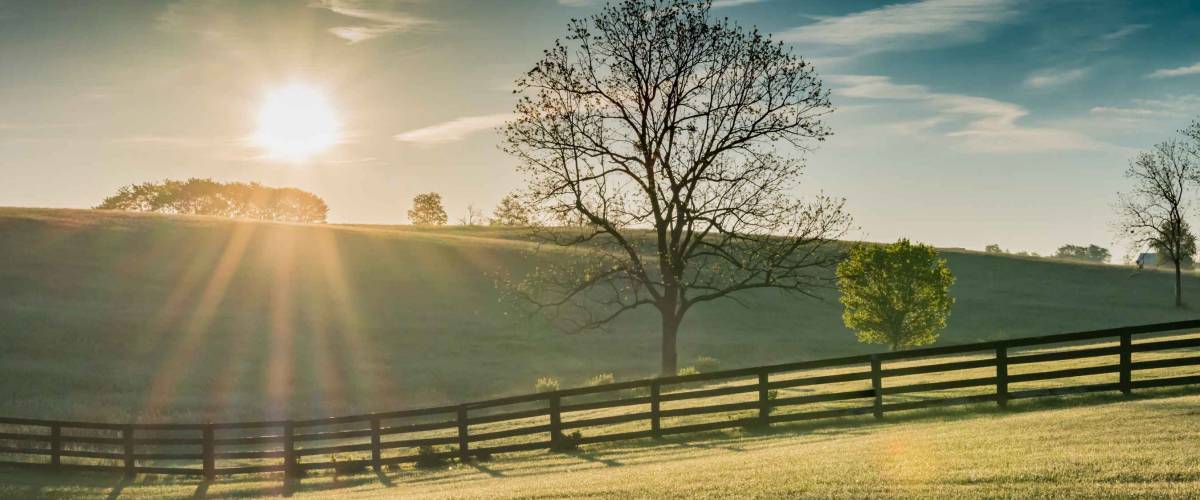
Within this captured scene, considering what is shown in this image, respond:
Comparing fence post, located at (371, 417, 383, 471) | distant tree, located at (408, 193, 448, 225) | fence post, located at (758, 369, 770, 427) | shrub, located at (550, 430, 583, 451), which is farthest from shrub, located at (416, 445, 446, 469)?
distant tree, located at (408, 193, 448, 225)

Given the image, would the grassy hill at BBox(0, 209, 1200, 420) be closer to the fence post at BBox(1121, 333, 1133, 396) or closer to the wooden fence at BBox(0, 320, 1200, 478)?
the wooden fence at BBox(0, 320, 1200, 478)

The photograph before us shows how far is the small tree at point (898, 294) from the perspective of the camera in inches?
1724

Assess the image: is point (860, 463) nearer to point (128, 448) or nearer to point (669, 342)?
point (128, 448)

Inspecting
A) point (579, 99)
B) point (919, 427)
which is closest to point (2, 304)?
point (579, 99)

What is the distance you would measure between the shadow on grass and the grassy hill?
13845 mm

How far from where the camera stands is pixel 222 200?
149 m

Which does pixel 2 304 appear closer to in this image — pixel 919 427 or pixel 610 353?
pixel 610 353

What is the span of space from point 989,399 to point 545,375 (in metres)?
28.3

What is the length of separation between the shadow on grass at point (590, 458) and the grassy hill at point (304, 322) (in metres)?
13.8

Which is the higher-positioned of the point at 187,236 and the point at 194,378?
the point at 187,236

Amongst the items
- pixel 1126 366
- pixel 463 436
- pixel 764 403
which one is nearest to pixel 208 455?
pixel 463 436

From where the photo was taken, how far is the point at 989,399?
19656 mm

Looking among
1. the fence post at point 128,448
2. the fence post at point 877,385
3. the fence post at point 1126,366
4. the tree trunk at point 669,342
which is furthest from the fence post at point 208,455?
the fence post at point 1126,366

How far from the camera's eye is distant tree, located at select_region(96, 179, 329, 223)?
465 ft
